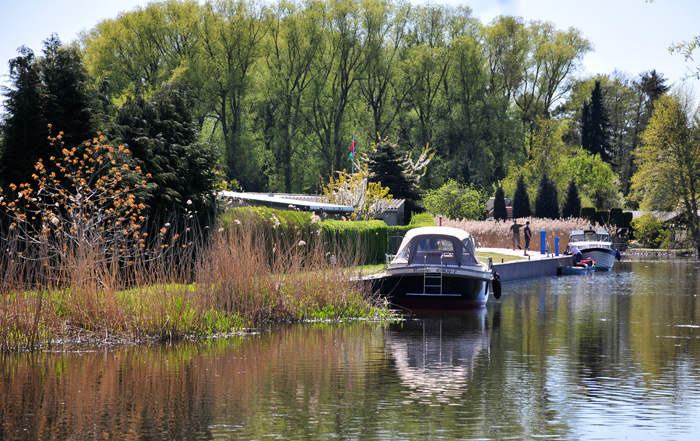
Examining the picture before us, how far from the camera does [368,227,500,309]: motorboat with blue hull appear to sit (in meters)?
26.4

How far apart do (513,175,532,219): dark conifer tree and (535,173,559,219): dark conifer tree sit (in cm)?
94

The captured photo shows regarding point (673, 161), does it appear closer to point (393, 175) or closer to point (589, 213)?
point (589, 213)

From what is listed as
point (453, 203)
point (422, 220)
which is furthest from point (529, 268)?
point (453, 203)

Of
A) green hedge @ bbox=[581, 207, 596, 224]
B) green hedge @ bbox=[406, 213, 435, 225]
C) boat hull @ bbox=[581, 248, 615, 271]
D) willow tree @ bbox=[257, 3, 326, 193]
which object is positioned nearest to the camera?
green hedge @ bbox=[406, 213, 435, 225]

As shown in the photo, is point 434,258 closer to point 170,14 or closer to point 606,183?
point 170,14

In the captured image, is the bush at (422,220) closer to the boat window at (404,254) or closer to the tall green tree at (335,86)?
the boat window at (404,254)

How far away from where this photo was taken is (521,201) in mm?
76938

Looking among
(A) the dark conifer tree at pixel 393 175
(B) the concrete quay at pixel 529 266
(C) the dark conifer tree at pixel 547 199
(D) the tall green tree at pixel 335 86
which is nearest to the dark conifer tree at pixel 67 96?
(B) the concrete quay at pixel 529 266

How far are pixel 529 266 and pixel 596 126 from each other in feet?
178

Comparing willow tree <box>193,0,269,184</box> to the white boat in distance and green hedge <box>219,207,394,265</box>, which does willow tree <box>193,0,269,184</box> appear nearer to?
the white boat in distance

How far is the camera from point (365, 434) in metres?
10.8

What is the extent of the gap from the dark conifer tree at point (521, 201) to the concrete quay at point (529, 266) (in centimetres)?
2731

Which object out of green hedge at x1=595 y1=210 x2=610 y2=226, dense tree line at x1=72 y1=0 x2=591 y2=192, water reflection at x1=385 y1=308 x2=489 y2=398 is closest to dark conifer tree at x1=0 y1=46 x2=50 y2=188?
water reflection at x1=385 y1=308 x2=489 y2=398

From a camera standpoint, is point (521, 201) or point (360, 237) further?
point (521, 201)
